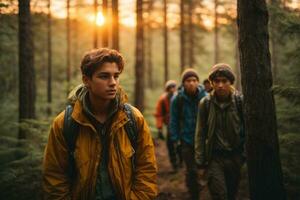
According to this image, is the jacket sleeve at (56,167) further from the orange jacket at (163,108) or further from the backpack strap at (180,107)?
the orange jacket at (163,108)

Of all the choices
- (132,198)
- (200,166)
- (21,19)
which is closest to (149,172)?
(132,198)

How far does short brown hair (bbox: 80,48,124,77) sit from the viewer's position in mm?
3522

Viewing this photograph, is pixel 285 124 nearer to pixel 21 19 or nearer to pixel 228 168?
pixel 228 168

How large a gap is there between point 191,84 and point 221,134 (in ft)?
8.10

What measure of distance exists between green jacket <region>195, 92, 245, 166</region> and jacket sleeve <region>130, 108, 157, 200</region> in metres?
2.59

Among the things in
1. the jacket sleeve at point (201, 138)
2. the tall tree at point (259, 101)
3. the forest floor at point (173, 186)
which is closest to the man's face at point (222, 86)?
the jacket sleeve at point (201, 138)

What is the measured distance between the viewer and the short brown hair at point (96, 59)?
3.52 m

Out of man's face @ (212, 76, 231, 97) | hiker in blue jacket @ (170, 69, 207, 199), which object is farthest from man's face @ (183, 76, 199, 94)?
man's face @ (212, 76, 231, 97)

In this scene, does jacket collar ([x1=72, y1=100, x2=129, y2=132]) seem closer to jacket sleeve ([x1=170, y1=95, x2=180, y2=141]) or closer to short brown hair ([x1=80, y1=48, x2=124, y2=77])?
short brown hair ([x1=80, y1=48, x2=124, y2=77])

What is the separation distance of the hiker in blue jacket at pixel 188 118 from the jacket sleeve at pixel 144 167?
189 inches

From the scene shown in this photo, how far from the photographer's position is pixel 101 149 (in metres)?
3.43

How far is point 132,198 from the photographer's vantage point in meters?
3.50

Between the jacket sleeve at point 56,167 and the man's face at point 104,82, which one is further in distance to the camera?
the man's face at point 104,82

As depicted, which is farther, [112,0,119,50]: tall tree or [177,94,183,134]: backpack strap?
[112,0,119,50]: tall tree
